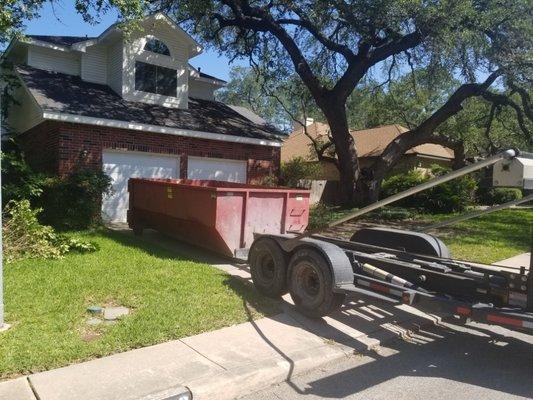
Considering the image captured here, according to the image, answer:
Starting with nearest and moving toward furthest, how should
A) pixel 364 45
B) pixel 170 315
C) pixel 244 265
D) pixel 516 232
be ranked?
pixel 170 315 → pixel 244 265 → pixel 516 232 → pixel 364 45

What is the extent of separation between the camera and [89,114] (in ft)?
44.4

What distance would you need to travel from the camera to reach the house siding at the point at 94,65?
1650cm

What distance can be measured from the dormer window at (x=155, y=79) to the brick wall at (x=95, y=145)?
2467 millimetres

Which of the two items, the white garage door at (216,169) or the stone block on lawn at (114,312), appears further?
the white garage door at (216,169)

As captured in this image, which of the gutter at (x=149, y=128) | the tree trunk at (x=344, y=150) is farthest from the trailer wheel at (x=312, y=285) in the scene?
the tree trunk at (x=344, y=150)

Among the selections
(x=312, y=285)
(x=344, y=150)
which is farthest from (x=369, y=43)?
(x=312, y=285)

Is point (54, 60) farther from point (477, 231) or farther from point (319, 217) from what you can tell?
point (477, 231)

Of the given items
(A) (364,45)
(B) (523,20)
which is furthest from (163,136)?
(B) (523,20)

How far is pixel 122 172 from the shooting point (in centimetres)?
1454

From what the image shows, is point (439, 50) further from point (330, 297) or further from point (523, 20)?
point (330, 297)

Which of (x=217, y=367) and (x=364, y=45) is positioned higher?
(x=364, y=45)

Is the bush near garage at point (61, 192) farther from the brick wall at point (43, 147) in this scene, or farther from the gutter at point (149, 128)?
the gutter at point (149, 128)

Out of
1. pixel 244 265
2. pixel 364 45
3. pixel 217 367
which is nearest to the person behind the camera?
pixel 217 367

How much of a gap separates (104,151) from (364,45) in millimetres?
10043
